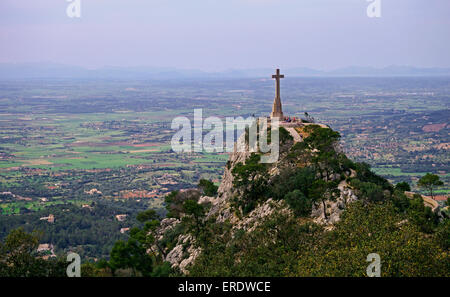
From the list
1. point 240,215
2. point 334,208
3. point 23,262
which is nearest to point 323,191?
point 334,208

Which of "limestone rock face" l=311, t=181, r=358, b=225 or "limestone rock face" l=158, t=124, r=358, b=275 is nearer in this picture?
"limestone rock face" l=311, t=181, r=358, b=225

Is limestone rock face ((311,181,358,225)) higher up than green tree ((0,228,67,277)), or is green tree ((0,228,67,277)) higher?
limestone rock face ((311,181,358,225))

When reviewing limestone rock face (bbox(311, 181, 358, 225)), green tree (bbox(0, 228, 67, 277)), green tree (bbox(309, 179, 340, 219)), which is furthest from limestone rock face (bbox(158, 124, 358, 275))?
green tree (bbox(0, 228, 67, 277))

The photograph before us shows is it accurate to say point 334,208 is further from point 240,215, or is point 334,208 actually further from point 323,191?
point 240,215

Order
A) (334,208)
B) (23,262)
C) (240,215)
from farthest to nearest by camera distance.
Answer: (240,215) → (334,208) → (23,262)

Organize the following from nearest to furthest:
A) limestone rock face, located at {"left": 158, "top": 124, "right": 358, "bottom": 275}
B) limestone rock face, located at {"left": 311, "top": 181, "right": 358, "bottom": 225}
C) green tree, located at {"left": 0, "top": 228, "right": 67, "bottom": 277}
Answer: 1. green tree, located at {"left": 0, "top": 228, "right": 67, "bottom": 277}
2. limestone rock face, located at {"left": 311, "top": 181, "right": 358, "bottom": 225}
3. limestone rock face, located at {"left": 158, "top": 124, "right": 358, "bottom": 275}

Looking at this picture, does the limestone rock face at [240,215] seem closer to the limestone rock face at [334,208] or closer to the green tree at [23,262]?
the limestone rock face at [334,208]

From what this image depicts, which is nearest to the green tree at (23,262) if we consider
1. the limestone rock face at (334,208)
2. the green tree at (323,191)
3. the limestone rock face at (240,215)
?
the limestone rock face at (240,215)

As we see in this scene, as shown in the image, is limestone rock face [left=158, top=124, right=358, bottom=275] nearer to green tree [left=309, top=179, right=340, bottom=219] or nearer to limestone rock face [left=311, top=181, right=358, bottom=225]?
limestone rock face [left=311, top=181, right=358, bottom=225]

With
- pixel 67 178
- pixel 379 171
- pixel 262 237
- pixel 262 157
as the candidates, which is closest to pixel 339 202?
pixel 262 237

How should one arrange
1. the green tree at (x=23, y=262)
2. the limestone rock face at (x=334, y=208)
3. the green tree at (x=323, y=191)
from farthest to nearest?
the green tree at (x=323, y=191) < the limestone rock face at (x=334, y=208) < the green tree at (x=23, y=262)

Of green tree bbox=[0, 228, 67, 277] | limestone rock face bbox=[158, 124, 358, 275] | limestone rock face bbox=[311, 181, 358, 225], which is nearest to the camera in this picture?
green tree bbox=[0, 228, 67, 277]
